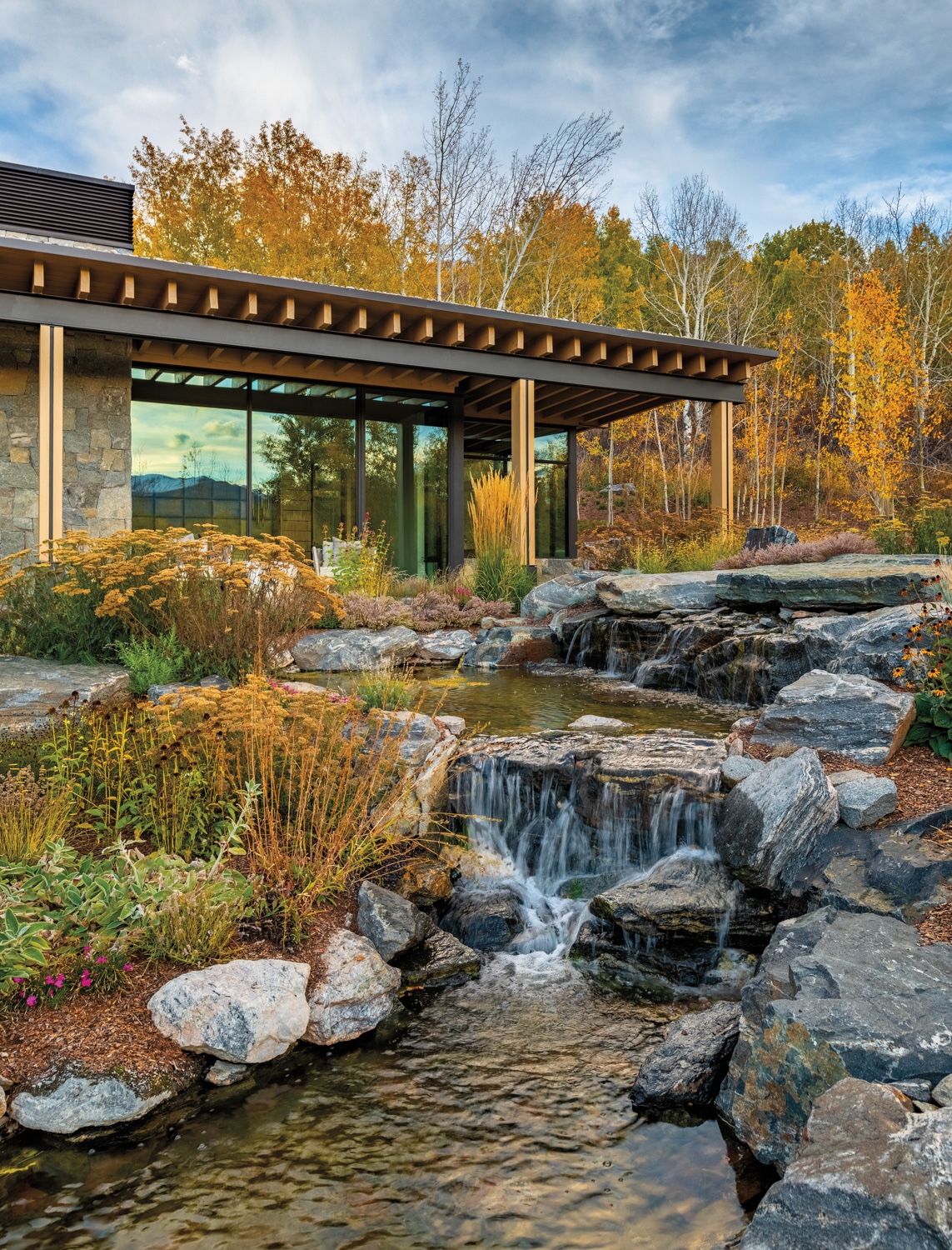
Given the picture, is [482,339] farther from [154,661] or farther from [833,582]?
[154,661]

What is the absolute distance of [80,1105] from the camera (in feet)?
6.97

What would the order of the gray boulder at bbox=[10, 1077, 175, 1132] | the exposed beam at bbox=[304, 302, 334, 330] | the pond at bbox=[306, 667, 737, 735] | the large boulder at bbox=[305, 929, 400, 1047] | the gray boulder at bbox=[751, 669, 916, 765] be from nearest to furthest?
the gray boulder at bbox=[10, 1077, 175, 1132]
the large boulder at bbox=[305, 929, 400, 1047]
the gray boulder at bbox=[751, 669, 916, 765]
the pond at bbox=[306, 667, 737, 735]
the exposed beam at bbox=[304, 302, 334, 330]

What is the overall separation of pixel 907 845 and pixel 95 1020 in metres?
2.76

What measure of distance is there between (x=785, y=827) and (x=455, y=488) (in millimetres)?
8903

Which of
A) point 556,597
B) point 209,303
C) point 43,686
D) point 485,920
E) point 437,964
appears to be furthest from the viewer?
point 556,597

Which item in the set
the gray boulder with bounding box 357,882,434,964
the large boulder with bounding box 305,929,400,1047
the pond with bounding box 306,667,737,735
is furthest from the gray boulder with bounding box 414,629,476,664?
the large boulder with bounding box 305,929,400,1047

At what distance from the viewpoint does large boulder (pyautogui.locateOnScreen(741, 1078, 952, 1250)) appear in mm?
1302

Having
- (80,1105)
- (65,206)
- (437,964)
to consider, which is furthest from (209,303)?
(80,1105)

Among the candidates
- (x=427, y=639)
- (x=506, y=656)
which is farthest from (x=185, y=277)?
(x=506, y=656)

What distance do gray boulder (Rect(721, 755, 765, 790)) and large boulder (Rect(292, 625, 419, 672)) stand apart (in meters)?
3.96

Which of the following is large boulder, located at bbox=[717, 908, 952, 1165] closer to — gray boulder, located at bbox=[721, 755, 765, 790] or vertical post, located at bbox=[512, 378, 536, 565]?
gray boulder, located at bbox=[721, 755, 765, 790]

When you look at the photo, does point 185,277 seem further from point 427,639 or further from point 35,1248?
point 35,1248

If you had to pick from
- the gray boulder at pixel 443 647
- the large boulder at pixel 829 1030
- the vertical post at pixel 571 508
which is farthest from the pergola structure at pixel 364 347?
the large boulder at pixel 829 1030

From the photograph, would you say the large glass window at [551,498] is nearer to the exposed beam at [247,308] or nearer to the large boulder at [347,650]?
the exposed beam at [247,308]
